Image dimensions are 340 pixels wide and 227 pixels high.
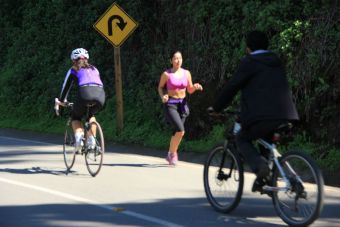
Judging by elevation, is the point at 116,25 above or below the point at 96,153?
above

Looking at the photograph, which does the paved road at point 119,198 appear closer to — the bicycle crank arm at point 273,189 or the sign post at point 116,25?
the bicycle crank arm at point 273,189

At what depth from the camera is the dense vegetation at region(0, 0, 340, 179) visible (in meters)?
11.0

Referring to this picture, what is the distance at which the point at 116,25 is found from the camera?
15086 millimetres

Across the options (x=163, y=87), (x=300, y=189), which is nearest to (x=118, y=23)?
(x=163, y=87)

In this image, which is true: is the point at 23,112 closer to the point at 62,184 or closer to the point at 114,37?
the point at 114,37

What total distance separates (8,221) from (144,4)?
11.5 metres

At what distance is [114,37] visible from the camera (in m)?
15.1

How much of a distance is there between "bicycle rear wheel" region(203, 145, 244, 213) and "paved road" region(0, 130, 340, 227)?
0.49 ft

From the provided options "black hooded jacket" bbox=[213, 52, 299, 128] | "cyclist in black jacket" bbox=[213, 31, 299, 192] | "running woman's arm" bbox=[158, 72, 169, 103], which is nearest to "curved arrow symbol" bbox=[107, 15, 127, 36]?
"running woman's arm" bbox=[158, 72, 169, 103]

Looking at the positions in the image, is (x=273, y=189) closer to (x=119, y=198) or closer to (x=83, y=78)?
(x=119, y=198)

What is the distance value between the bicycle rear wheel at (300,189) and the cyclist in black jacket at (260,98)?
25cm

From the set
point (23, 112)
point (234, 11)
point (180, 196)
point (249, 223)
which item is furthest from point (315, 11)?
point (23, 112)

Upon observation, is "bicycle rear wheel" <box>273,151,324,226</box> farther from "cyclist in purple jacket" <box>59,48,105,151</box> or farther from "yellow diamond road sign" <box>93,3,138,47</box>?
"yellow diamond road sign" <box>93,3,138,47</box>

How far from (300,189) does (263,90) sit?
3.43 ft
